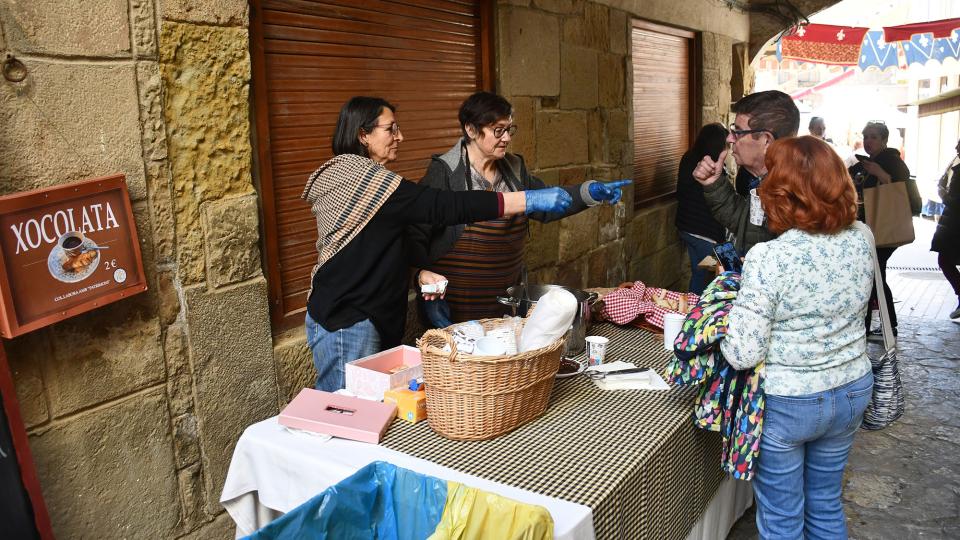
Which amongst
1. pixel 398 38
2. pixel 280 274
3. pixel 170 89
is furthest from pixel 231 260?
pixel 398 38

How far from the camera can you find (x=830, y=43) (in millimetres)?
9695

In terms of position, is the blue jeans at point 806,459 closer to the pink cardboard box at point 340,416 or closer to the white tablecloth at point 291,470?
the white tablecloth at point 291,470

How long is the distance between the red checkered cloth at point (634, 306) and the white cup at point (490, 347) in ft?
3.85

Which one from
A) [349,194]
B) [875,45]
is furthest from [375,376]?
[875,45]

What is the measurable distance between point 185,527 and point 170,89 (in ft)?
5.09

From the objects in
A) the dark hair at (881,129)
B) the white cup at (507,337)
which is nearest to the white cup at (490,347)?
the white cup at (507,337)

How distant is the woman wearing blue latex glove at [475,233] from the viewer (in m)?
3.19

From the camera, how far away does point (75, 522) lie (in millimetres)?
2334

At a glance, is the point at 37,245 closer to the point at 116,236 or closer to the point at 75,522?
the point at 116,236

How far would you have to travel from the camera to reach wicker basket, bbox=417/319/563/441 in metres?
1.95

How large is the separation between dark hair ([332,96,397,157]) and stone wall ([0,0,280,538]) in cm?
36

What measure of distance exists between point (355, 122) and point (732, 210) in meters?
1.52

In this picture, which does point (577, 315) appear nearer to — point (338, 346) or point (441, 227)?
point (441, 227)

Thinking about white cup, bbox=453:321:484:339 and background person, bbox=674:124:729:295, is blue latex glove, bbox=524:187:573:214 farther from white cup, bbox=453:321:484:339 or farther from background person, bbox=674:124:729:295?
background person, bbox=674:124:729:295
